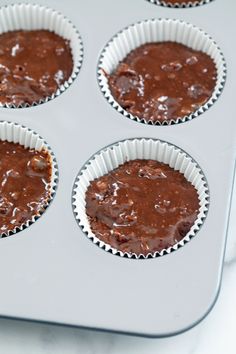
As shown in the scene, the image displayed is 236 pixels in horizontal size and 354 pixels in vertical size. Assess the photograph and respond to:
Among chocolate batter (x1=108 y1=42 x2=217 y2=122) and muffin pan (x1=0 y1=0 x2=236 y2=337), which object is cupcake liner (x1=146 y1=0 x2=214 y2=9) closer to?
chocolate batter (x1=108 y1=42 x2=217 y2=122)

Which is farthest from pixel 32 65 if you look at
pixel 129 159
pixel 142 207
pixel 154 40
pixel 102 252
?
pixel 102 252

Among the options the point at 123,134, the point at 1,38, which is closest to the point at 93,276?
the point at 123,134

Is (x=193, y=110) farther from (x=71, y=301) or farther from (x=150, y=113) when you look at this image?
(x=71, y=301)

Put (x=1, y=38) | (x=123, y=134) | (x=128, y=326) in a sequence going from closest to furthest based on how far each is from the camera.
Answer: (x=128, y=326), (x=123, y=134), (x=1, y=38)

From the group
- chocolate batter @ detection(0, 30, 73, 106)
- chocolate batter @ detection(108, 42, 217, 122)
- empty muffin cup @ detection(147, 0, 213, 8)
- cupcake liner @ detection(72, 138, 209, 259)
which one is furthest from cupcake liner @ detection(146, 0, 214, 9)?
cupcake liner @ detection(72, 138, 209, 259)

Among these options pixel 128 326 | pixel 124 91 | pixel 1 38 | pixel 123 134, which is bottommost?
pixel 128 326

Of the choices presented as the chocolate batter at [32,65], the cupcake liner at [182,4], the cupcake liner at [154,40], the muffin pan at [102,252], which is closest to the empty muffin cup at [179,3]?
the cupcake liner at [182,4]
